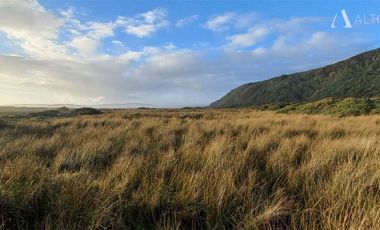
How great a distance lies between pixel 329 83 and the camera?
135 meters

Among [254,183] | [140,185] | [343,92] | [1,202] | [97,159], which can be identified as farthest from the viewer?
[343,92]

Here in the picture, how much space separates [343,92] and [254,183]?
12193 cm

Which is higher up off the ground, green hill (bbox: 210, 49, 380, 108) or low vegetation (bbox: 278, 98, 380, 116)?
green hill (bbox: 210, 49, 380, 108)

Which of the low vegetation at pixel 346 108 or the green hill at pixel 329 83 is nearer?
the low vegetation at pixel 346 108

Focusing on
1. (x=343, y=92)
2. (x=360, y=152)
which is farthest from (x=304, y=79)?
(x=360, y=152)

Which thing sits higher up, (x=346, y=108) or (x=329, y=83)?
(x=329, y=83)

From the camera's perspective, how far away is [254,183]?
156 inches

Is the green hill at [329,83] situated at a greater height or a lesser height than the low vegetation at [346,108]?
greater

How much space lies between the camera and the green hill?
111m

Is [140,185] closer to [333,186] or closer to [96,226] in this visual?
[96,226]

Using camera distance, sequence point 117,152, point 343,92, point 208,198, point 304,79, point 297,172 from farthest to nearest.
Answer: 1. point 304,79
2. point 343,92
3. point 117,152
4. point 297,172
5. point 208,198

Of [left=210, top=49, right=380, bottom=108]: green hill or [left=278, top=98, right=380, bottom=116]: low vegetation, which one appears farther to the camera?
[left=210, top=49, right=380, bottom=108]: green hill

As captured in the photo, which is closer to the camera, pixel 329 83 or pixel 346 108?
pixel 346 108

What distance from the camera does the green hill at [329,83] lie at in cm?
11112
